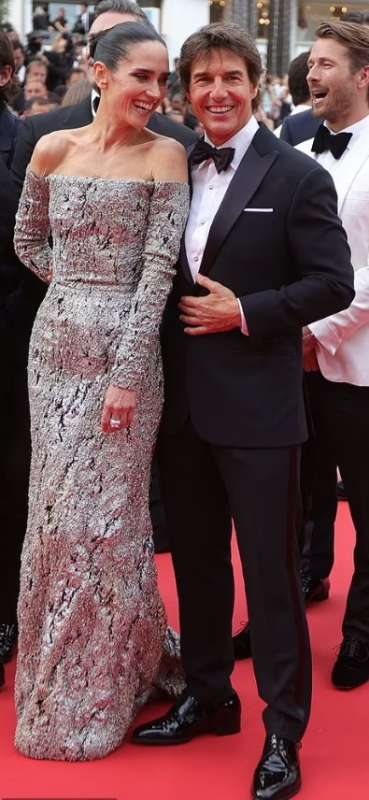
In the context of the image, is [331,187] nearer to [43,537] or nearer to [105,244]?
[105,244]

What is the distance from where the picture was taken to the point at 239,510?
283 cm

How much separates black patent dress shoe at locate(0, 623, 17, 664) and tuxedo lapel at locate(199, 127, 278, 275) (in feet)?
4.86

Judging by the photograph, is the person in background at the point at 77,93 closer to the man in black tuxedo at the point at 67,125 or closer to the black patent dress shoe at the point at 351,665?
the man in black tuxedo at the point at 67,125

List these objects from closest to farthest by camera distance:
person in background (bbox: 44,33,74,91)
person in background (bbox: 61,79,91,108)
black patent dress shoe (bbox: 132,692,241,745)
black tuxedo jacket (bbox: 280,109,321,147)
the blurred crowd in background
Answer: black patent dress shoe (bbox: 132,692,241,745) < person in background (bbox: 61,79,91,108) < the blurred crowd in background < black tuxedo jacket (bbox: 280,109,321,147) < person in background (bbox: 44,33,74,91)

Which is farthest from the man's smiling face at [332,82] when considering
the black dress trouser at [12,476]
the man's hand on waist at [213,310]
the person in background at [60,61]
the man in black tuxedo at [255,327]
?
the person in background at [60,61]

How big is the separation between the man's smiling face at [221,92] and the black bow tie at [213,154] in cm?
4

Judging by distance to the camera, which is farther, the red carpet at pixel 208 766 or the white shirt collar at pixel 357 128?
the white shirt collar at pixel 357 128

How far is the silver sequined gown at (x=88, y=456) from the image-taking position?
2824mm

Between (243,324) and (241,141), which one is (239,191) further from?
(243,324)

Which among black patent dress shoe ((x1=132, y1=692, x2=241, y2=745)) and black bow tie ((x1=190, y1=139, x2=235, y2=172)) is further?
black patent dress shoe ((x1=132, y1=692, x2=241, y2=745))

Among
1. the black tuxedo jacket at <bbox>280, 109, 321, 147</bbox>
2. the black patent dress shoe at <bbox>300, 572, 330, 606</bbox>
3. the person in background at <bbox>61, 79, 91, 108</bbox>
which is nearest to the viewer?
the black patent dress shoe at <bbox>300, 572, 330, 606</bbox>

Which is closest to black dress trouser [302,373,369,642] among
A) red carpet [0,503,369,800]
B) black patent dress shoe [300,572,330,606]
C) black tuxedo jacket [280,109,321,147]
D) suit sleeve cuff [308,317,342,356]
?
suit sleeve cuff [308,317,342,356]

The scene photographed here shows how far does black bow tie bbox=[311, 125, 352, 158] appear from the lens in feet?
A: 11.5

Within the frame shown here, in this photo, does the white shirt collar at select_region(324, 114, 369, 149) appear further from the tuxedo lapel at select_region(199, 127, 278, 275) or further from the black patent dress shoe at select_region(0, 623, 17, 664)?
the black patent dress shoe at select_region(0, 623, 17, 664)
